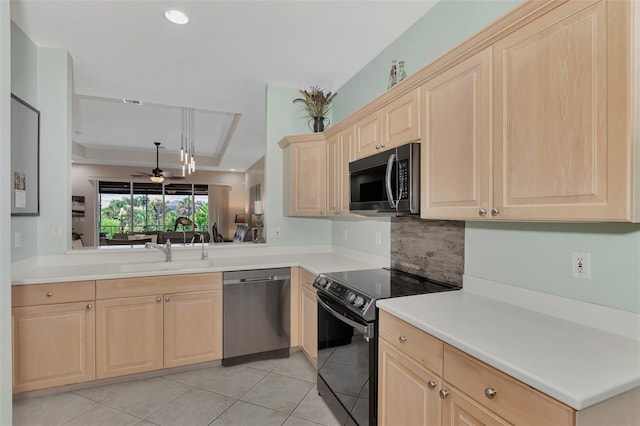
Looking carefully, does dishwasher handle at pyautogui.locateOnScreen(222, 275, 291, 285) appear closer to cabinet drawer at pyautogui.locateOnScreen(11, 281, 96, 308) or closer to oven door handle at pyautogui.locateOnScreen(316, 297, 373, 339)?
oven door handle at pyautogui.locateOnScreen(316, 297, 373, 339)

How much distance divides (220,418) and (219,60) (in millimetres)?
2810

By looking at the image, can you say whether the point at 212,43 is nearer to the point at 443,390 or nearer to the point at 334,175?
the point at 334,175

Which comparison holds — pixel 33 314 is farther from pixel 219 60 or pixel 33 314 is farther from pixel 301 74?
pixel 301 74

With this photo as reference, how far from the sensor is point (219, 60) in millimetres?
2811

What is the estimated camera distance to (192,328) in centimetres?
258

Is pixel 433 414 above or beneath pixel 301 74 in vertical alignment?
beneath

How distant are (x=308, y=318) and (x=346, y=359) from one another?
83 cm

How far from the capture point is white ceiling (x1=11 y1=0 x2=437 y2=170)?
213 centimetres

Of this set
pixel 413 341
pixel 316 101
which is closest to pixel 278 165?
pixel 316 101

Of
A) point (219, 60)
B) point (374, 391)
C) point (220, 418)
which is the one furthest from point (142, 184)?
point (374, 391)

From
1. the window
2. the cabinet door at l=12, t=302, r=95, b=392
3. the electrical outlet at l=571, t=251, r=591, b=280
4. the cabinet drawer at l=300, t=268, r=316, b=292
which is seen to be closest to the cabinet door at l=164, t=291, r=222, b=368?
the cabinet door at l=12, t=302, r=95, b=392

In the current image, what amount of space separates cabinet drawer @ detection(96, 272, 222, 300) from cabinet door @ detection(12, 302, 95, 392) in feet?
0.50

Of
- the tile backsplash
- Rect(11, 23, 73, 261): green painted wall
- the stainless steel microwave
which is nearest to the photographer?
the stainless steel microwave

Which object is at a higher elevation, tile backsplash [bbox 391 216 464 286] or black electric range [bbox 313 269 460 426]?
tile backsplash [bbox 391 216 464 286]
